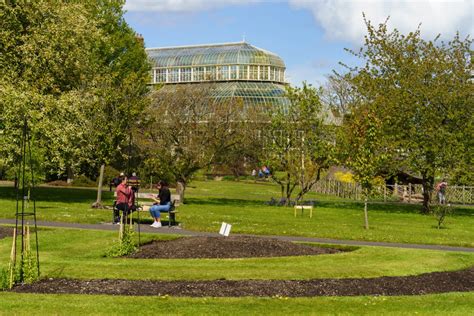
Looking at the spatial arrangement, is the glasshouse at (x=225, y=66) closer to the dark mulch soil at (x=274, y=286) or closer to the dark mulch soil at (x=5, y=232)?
the dark mulch soil at (x=5, y=232)

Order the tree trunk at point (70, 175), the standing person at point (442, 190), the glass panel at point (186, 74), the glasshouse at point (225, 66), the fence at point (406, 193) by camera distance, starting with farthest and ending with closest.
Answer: the glass panel at point (186, 74)
the glasshouse at point (225, 66)
the tree trunk at point (70, 175)
the fence at point (406, 193)
the standing person at point (442, 190)

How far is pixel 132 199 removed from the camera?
83.2 feet

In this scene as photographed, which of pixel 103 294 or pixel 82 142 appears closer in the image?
pixel 103 294

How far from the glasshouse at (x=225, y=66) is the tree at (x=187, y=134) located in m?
55.8

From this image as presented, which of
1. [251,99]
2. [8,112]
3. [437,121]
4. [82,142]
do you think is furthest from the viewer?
[251,99]

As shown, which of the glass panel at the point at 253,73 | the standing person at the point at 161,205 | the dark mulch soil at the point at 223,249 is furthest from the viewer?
the glass panel at the point at 253,73

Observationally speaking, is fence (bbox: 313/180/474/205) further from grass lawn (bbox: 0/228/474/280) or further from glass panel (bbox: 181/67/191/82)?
glass panel (bbox: 181/67/191/82)

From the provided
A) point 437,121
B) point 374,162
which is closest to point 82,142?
point 374,162

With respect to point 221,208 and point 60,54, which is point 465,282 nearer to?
point 221,208

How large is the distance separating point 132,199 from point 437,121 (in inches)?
888

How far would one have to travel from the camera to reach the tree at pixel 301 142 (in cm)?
4347

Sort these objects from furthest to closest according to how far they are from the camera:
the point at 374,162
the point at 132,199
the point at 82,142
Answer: the point at 82,142 < the point at 374,162 < the point at 132,199

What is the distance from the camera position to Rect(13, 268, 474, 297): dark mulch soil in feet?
47.5

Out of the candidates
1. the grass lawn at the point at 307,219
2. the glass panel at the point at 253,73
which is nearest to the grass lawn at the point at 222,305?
the grass lawn at the point at 307,219
